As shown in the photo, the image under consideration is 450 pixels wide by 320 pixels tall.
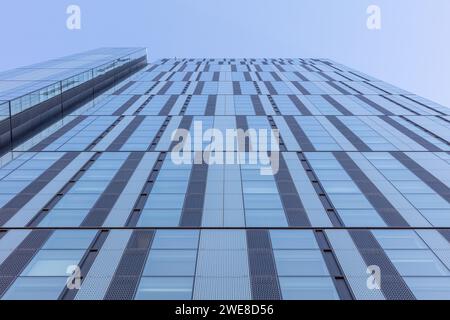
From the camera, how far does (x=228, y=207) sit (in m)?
27.5

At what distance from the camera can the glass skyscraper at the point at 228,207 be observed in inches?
810

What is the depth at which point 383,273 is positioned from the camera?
2088cm

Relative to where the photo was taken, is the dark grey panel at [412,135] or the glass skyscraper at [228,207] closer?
the glass skyscraper at [228,207]

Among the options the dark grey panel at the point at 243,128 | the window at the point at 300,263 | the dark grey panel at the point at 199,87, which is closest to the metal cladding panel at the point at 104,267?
the window at the point at 300,263

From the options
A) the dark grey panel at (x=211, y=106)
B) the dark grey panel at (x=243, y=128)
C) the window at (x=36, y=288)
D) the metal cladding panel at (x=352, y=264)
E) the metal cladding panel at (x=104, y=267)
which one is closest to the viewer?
the metal cladding panel at (x=352, y=264)

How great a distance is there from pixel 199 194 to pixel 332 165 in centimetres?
1032

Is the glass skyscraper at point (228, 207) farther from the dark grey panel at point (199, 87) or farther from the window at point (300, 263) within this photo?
the dark grey panel at point (199, 87)

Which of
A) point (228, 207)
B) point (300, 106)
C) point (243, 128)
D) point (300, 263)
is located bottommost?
point (300, 263)

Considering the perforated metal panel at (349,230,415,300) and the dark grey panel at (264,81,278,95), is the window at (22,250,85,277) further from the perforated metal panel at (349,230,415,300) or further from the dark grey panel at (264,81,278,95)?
the dark grey panel at (264,81,278,95)

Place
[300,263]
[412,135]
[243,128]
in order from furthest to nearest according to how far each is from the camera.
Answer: [243,128], [412,135], [300,263]

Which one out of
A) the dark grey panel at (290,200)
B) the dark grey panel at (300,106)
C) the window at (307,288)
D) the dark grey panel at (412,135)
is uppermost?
the dark grey panel at (300,106)

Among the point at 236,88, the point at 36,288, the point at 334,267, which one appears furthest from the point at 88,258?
the point at 236,88

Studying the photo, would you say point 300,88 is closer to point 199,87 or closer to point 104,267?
point 199,87
